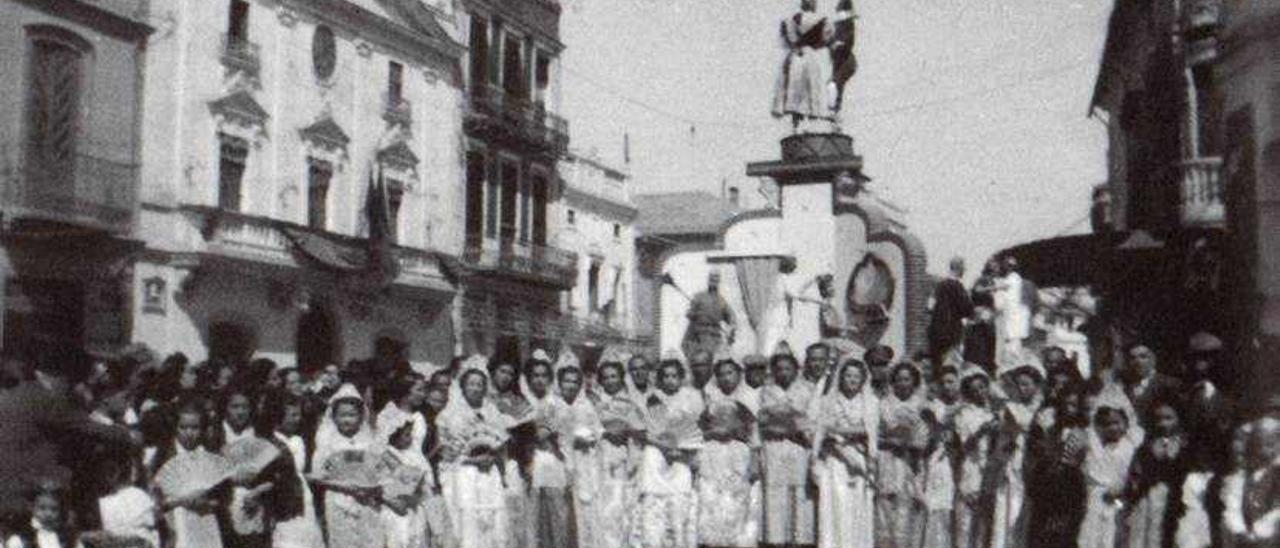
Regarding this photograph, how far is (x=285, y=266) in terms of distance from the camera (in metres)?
24.7

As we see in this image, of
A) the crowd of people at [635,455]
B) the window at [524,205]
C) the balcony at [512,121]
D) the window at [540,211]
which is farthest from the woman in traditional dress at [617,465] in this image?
the window at [540,211]

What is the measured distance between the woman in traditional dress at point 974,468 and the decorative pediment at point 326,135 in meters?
18.1

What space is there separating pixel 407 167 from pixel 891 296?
1675 centimetres

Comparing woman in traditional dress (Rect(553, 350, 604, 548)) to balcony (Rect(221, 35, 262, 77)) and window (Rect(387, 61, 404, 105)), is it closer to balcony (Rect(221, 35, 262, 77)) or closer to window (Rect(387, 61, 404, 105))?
balcony (Rect(221, 35, 262, 77))

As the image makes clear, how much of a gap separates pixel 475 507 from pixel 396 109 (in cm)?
1987

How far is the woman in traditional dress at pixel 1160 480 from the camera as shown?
819 cm

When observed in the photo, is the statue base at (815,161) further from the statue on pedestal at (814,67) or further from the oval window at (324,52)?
the oval window at (324,52)

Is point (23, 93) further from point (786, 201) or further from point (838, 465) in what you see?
point (838, 465)

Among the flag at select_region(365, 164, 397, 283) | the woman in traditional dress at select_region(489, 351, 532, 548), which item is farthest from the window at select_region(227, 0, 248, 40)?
the woman in traditional dress at select_region(489, 351, 532, 548)

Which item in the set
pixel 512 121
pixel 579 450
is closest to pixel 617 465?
pixel 579 450

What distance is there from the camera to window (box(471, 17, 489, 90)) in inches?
1207

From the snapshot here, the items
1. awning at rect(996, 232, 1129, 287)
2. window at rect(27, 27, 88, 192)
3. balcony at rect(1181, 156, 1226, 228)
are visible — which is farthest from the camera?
window at rect(27, 27, 88, 192)

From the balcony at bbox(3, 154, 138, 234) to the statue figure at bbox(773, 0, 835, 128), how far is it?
32.1 feet

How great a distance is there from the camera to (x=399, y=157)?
2869cm
